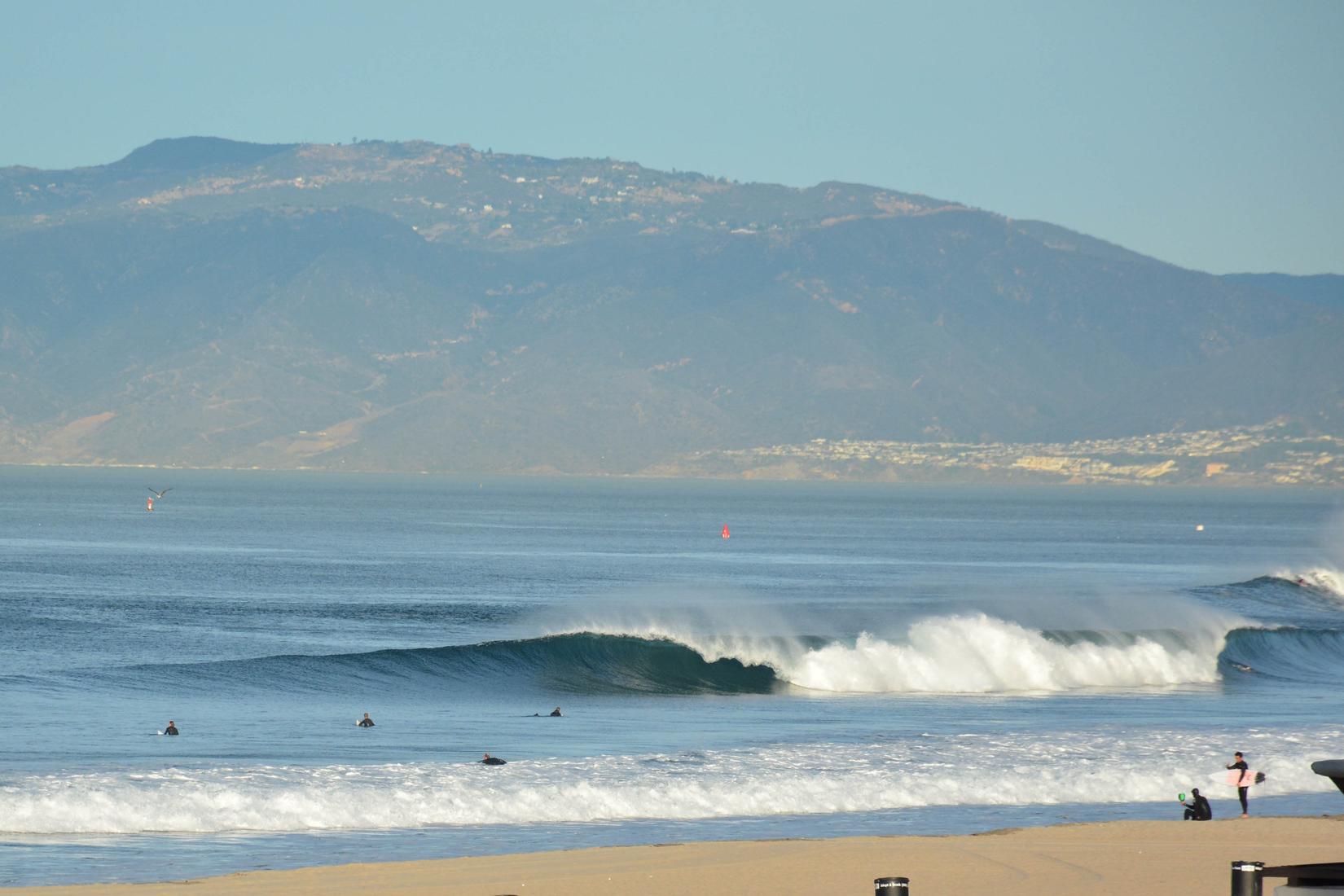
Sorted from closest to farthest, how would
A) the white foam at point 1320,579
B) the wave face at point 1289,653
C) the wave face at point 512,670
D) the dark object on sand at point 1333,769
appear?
the dark object on sand at point 1333,769
the wave face at point 512,670
the wave face at point 1289,653
the white foam at point 1320,579

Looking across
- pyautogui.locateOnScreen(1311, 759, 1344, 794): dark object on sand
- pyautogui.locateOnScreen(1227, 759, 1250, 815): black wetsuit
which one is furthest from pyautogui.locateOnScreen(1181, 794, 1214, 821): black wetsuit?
pyautogui.locateOnScreen(1311, 759, 1344, 794): dark object on sand

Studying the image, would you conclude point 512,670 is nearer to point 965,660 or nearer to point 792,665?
point 792,665

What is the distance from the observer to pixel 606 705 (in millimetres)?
37906

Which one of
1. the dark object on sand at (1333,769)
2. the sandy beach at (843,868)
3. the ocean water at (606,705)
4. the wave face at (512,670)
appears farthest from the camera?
the wave face at (512,670)

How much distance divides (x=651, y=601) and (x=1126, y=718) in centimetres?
3500

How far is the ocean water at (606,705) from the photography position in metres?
22.2

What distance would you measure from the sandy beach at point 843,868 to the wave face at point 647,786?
3160mm

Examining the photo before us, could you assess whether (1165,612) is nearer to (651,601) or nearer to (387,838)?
(651,601)

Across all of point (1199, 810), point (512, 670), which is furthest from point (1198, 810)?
point (512, 670)

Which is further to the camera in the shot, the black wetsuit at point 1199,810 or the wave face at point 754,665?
the wave face at point 754,665

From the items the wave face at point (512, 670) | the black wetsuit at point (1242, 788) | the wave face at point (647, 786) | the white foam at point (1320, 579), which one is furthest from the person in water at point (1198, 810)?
the white foam at point (1320, 579)

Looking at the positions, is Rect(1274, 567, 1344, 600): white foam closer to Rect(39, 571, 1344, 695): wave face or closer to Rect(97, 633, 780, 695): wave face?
Rect(39, 571, 1344, 695): wave face

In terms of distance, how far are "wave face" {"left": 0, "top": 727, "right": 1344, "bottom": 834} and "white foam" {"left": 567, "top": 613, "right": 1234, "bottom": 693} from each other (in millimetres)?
12488

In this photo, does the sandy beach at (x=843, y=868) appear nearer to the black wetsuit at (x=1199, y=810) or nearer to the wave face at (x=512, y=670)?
the black wetsuit at (x=1199, y=810)
